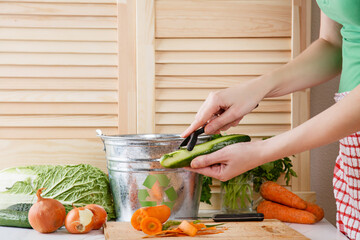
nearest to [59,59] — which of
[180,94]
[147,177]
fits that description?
[180,94]

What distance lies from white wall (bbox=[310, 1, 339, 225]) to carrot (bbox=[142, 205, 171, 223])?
89 cm

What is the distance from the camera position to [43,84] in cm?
154

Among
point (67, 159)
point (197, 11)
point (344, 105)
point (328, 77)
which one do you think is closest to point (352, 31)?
point (328, 77)

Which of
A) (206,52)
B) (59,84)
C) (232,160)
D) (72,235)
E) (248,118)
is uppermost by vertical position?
(206,52)

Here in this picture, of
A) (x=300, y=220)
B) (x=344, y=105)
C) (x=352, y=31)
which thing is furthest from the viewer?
(x=300, y=220)

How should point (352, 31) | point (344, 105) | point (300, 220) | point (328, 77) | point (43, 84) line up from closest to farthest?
point (344, 105) < point (352, 31) < point (328, 77) < point (300, 220) < point (43, 84)

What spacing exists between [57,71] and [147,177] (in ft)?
1.65

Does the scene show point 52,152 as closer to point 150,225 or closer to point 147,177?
point 147,177

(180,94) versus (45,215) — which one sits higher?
(180,94)

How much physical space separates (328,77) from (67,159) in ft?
2.84

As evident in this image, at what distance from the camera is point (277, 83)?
1.24m

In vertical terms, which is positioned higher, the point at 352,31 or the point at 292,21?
the point at 292,21

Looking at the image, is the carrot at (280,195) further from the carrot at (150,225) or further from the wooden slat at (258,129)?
the carrot at (150,225)

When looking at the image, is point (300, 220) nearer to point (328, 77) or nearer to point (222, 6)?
point (328, 77)
